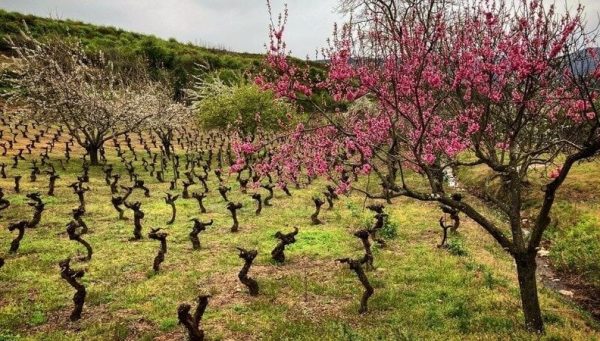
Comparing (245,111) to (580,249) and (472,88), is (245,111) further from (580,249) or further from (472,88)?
(472,88)

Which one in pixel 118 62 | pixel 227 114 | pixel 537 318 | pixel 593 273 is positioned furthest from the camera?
pixel 118 62

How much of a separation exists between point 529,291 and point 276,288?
6.81 meters

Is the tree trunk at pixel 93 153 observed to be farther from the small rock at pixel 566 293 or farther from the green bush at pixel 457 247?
the small rock at pixel 566 293

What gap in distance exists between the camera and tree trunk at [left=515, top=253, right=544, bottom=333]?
991 centimetres

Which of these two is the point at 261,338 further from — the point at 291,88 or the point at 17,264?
the point at 17,264

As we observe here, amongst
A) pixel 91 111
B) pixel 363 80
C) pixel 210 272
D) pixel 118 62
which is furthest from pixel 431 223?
pixel 118 62

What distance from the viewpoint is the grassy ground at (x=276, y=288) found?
36.3 ft

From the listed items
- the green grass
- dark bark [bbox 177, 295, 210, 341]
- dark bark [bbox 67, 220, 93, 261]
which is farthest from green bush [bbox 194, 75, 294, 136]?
dark bark [bbox 177, 295, 210, 341]

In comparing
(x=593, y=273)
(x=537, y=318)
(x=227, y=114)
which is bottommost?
(x=593, y=273)

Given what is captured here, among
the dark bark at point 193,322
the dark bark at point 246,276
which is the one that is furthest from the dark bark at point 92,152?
the dark bark at point 193,322

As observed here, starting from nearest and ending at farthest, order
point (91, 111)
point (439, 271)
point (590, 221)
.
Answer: point (439, 271) < point (590, 221) < point (91, 111)

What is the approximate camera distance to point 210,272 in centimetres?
1527

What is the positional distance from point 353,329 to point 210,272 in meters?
5.93

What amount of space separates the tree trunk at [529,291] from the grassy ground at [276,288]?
29cm
